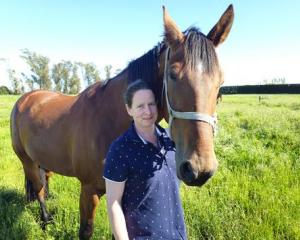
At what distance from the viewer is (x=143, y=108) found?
6.28 feet

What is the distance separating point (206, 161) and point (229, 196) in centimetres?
259

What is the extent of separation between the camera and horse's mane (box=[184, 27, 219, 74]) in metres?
1.95

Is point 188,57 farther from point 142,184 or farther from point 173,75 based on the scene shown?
point 142,184

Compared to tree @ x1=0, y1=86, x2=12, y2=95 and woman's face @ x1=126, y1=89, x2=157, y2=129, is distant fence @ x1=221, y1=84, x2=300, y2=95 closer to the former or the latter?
tree @ x1=0, y1=86, x2=12, y2=95

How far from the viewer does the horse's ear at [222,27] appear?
2242 mm

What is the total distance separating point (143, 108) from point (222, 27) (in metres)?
0.84

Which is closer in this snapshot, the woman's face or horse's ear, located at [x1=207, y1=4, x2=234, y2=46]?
the woman's face

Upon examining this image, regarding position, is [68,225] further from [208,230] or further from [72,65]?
[72,65]

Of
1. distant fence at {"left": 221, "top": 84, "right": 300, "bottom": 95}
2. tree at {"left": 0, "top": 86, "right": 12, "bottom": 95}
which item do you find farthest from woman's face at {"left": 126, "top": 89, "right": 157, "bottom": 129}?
tree at {"left": 0, "top": 86, "right": 12, "bottom": 95}

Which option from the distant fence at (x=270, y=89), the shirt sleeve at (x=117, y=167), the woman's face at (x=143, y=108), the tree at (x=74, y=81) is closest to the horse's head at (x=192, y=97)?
the woman's face at (x=143, y=108)

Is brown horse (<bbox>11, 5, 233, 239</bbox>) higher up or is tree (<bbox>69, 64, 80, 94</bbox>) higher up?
brown horse (<bbox>11, 5, 233, 239</bbox>)

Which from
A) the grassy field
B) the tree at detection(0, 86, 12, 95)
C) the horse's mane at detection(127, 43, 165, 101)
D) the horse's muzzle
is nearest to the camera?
→ the horse's muzzle

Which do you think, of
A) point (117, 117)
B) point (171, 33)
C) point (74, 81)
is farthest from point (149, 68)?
point (74, 81)

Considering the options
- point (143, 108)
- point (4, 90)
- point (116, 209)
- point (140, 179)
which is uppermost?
point (143, 108)
